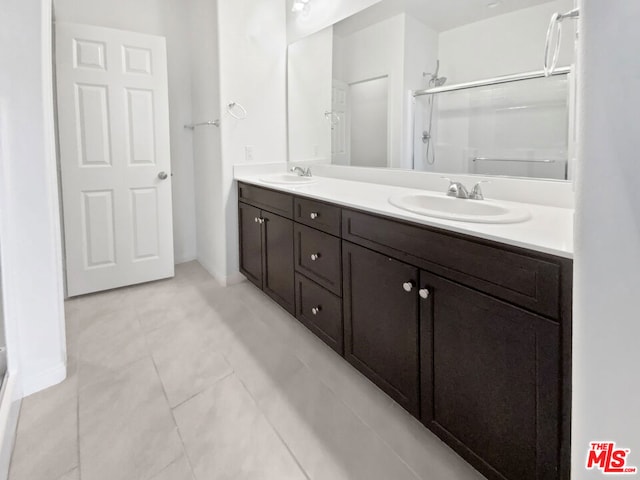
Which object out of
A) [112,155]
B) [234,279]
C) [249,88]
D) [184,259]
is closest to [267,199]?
[234,279]

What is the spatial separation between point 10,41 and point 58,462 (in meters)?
1.58

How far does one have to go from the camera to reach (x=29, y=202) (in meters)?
1.66

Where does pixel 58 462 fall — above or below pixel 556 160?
below

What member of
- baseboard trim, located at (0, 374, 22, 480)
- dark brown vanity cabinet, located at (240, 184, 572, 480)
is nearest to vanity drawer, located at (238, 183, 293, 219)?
dark brown vanity cabinet, located at (240, 184, 572, 480)

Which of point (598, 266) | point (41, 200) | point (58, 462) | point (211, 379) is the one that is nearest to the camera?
point (598, 266)

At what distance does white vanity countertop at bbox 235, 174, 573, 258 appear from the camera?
1.01 meters

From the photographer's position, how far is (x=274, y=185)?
2.43 m

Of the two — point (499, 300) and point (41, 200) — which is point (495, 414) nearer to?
point (499, 300)

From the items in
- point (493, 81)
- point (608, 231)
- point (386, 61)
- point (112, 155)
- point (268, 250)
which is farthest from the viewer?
point (112, 155)

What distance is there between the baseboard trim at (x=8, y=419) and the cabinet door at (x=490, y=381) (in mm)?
1406

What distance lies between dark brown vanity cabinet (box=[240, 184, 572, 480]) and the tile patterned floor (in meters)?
0.14

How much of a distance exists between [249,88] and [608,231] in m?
2.85

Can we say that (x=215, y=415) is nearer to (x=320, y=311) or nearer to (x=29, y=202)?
(x=320, y=311)

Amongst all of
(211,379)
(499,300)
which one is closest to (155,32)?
(211,379)
